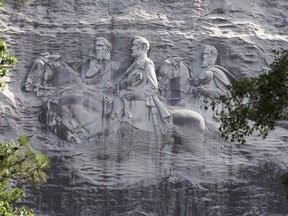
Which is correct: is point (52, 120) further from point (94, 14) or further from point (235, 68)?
point (235, 68)

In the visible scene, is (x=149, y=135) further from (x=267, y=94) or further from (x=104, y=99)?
(x=267, y=94)

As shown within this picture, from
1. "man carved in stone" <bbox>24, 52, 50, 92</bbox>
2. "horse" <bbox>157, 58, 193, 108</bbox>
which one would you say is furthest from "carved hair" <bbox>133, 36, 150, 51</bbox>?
"man carved in stone" <bbox>24, 52, 50, 92</bbox>

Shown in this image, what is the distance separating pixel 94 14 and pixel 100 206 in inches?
115

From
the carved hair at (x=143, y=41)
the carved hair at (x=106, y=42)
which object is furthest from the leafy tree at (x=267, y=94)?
the carved hair at (x=106, y=42)

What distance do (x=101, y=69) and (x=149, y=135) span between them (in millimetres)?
1240

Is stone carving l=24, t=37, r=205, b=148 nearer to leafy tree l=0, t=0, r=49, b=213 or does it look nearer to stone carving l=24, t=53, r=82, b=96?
stone carving l=24, t=53, r=82, b=96

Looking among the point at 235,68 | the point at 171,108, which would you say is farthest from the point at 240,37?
the point at 171,108

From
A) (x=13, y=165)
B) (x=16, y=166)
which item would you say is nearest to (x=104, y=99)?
(x=16, y=166)

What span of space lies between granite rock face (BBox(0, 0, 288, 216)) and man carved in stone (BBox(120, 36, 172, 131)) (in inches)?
6.9

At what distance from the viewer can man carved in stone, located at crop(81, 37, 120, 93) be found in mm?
16703

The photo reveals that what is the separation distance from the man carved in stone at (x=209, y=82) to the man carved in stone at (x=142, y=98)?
56 centimetres

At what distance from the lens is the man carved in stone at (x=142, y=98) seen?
1645cm

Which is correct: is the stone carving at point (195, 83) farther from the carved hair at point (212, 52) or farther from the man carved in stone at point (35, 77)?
the man carved in stone at point (35, 77)

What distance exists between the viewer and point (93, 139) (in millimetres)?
16422
